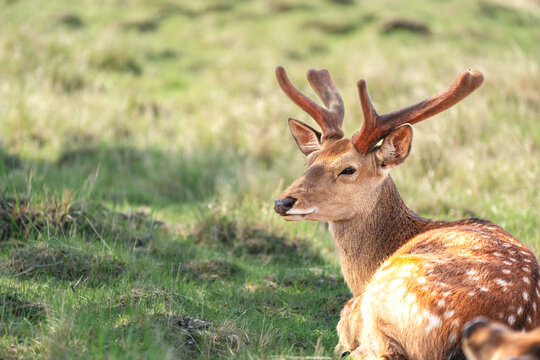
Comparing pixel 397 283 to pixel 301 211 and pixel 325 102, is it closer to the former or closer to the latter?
pixel 301 211

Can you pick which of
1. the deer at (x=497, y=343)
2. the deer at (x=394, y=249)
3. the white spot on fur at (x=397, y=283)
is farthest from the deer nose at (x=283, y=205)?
the deer at (x=497, y=343)

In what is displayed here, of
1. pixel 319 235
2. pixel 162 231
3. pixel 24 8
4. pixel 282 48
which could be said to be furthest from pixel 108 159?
pixel 24 8

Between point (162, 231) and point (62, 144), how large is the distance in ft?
11.1

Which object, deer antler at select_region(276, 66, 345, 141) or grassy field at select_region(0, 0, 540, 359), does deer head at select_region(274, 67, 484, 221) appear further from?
grassy field at select_region(0, 0, 540, 359)

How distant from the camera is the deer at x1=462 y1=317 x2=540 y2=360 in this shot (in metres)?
2.35

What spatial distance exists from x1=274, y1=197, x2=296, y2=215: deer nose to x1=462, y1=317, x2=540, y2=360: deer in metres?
1.62

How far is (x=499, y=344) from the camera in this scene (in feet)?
8.03

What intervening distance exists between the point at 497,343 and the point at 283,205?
1.78m

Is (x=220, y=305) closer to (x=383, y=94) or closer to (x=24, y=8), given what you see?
(x=383, y=94)

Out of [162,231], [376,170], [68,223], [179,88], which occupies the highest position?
[376,170]

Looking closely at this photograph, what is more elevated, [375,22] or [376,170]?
[376,170]

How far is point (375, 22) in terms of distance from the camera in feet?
52.2

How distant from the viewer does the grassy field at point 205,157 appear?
13.2ft

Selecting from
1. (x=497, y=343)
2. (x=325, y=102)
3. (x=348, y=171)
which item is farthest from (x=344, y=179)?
(x=497, y=343)
